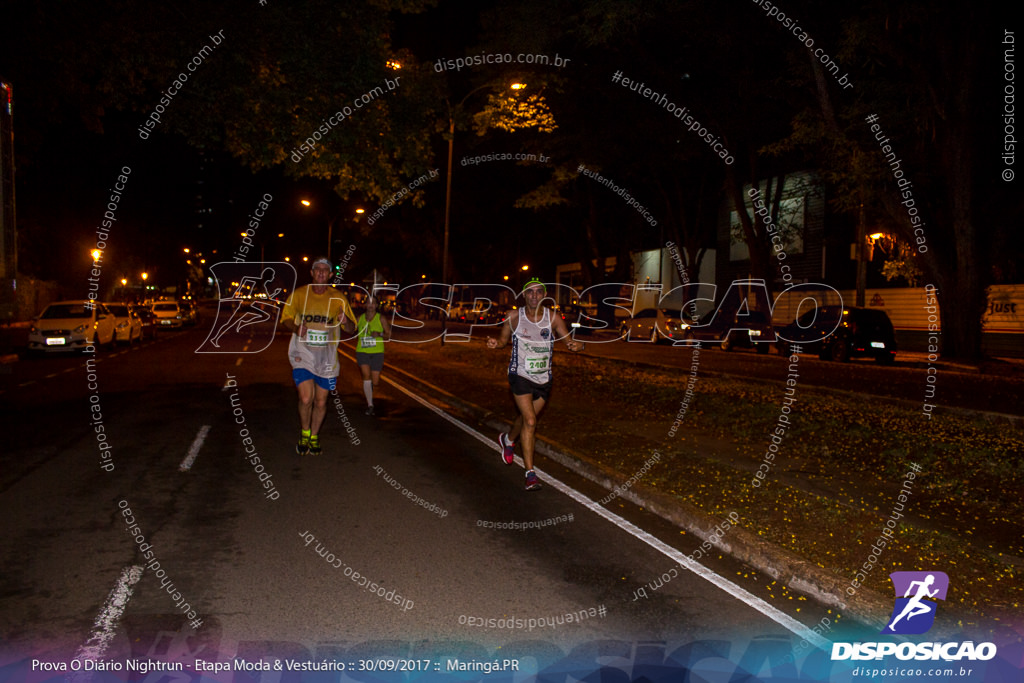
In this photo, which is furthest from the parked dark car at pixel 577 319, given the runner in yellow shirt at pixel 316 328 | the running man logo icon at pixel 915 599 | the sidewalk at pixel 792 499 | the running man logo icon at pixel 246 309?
the running man logo icon at pixel 915 599

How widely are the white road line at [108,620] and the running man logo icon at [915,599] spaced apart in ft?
14.7

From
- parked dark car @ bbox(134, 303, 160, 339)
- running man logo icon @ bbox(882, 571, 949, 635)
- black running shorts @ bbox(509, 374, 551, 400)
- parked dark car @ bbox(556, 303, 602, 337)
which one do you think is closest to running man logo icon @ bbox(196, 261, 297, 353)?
parked dark car @ bbox(134, 303, 160, 339)

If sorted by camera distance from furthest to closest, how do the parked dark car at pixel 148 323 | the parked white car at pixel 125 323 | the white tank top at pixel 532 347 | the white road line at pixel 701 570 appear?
1. the parked dark car at pixel 148 323
2. the parked white car at pixel 125 323
3. the white tank top at pixel 532 347
4. the white road line at pixel 701 570

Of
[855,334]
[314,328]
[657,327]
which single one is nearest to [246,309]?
[657,327]

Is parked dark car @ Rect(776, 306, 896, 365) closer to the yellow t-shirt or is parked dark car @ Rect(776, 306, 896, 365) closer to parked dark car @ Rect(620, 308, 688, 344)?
parked dark car @ Rect(620, 308, 688, 344)

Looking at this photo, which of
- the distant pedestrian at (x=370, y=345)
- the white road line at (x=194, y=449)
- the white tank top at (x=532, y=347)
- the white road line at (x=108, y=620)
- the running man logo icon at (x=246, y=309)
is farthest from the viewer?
the running man logo icon at (x=246, y=309)

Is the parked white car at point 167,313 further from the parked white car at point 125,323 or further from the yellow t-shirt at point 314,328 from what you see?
the yellow t-shirt at point 314,328

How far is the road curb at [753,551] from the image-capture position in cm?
491

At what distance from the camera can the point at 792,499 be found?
23.8 feet

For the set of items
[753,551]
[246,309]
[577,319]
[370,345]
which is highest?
[370,345]

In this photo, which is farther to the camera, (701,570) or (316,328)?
(316,328)

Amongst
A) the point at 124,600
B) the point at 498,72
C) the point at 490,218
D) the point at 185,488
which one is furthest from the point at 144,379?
the point at 490,218

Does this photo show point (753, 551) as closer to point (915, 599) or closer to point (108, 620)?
point (915, 599)

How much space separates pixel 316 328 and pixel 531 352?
2.61m
